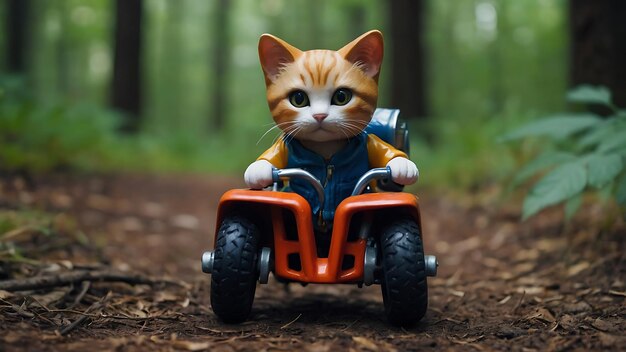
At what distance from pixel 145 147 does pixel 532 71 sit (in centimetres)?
1193

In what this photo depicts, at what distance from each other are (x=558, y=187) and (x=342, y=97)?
1.23m

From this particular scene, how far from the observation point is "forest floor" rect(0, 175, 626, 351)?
6.58 ft

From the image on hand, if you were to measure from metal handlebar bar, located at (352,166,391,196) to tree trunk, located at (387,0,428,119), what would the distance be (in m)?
6.18

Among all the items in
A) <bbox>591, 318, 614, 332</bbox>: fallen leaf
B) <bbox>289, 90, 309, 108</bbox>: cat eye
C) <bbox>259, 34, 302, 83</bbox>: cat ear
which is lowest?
<bbox>591, 318, 614, 332</bbox>: fallen leaf

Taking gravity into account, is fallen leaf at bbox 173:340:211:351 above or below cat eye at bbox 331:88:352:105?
below

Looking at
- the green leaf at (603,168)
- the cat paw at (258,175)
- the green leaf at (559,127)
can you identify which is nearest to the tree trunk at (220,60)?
Answer: the green leaf at (559,127)

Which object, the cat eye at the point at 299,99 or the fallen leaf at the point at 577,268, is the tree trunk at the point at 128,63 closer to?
the cat eye at the point at 299,99

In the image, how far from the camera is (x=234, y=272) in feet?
7.27

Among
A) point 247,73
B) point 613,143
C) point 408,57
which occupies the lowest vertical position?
point 613,143

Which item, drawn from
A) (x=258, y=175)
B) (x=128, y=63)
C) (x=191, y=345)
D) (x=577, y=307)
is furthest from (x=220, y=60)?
(x=191, y=345)

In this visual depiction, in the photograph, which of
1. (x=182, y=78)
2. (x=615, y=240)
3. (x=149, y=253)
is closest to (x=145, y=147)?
(x=149, y=253)

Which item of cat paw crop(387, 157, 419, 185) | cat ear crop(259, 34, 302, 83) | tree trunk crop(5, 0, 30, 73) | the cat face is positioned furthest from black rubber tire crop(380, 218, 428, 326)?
tree trunk crop(5, 0, 30, 73)

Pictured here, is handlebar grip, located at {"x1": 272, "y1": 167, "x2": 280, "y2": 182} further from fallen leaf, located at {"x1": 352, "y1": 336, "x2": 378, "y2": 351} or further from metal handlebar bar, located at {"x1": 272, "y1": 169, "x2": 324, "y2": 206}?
fallen leaf, located at {"x1": 352, "y1": 336, "x2": 378, "y2": 351}

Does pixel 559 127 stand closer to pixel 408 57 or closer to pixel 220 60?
pixel 408 57
